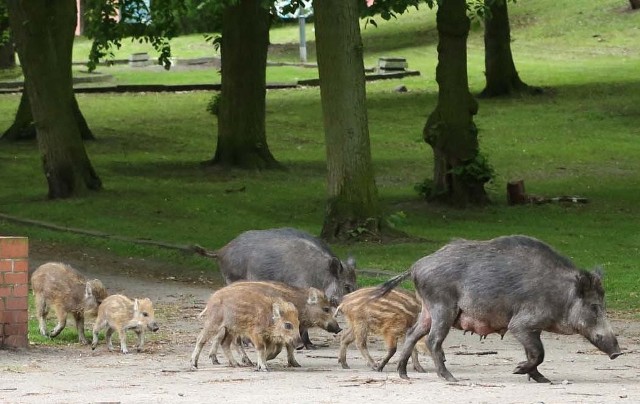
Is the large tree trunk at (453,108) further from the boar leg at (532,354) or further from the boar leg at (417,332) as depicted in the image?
the boar leg at (532,354)

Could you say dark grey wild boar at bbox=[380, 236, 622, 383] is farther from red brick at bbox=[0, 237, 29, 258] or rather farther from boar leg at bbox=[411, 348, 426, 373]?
red brick at bbox=[0, 237, 29, 258]

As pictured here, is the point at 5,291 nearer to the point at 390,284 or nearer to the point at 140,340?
the point at 140,340

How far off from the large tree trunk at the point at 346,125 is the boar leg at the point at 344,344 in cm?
876

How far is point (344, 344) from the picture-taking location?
1316cm

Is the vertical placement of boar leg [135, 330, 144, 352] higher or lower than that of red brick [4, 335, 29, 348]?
lower

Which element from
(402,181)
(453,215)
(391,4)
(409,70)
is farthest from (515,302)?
(409,70)

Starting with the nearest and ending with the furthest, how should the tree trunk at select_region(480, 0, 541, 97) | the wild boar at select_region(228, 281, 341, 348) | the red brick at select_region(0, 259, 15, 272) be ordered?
the red brick at select_region(0, 259, 15, 272) < the wild boar at select_region(228, 281, 341, 348) < the tree trunk at select_region(480, 0, 541, 97)

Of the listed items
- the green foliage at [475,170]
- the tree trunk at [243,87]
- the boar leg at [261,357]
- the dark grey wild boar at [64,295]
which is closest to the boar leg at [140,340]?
the dark grey wild boar at [64,295]

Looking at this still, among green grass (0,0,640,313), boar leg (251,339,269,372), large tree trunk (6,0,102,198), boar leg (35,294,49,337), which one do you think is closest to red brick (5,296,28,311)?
boar leg (35,294,49,337)

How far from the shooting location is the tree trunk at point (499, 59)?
134ft

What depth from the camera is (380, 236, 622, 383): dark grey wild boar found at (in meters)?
12.1

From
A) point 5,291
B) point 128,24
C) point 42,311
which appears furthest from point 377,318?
point 128,24

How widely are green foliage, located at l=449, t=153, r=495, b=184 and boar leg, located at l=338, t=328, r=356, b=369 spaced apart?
12592 millimetres

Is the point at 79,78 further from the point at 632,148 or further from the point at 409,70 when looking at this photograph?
the point at 632,148
